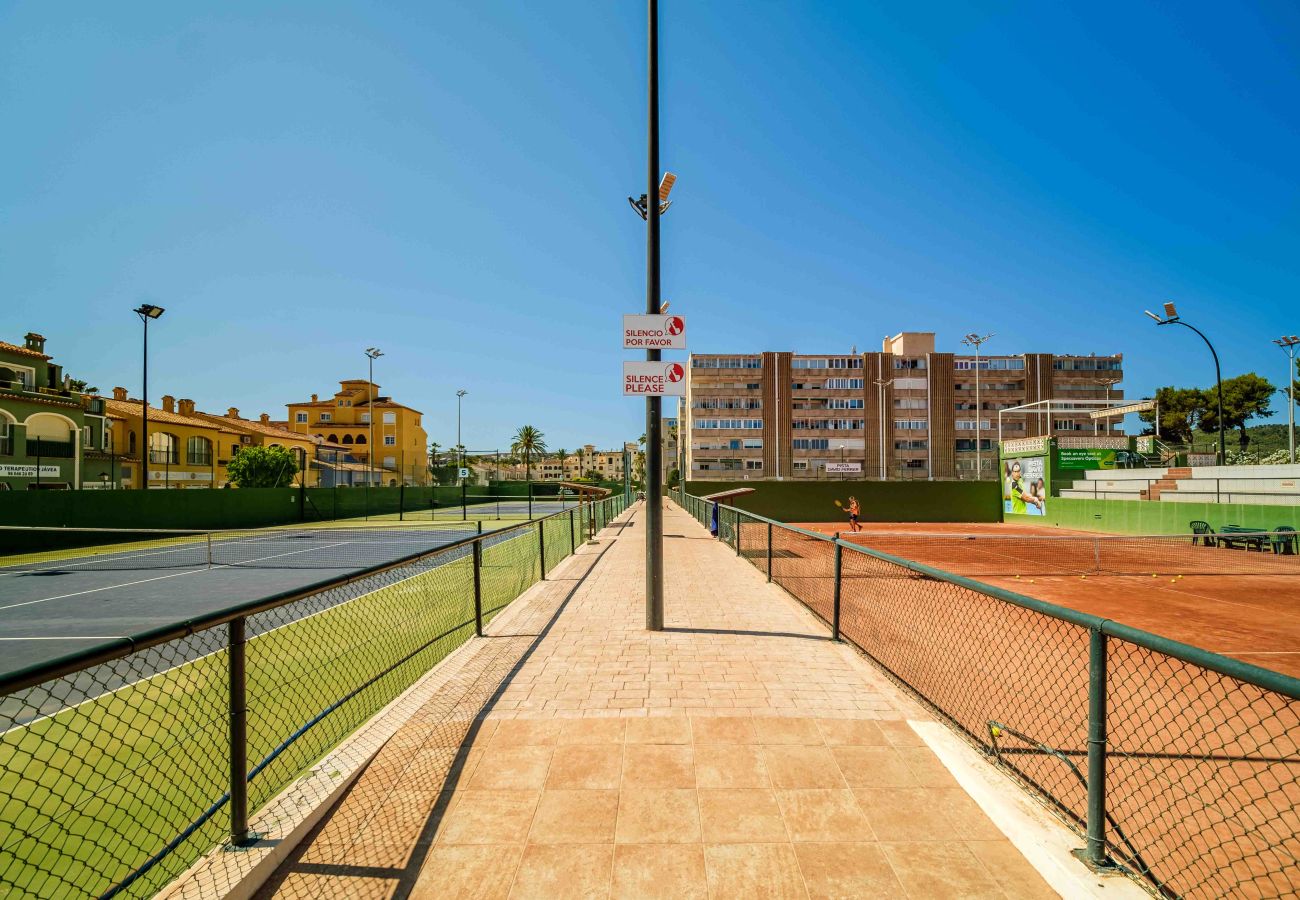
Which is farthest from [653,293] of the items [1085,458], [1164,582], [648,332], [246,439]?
[246,439]

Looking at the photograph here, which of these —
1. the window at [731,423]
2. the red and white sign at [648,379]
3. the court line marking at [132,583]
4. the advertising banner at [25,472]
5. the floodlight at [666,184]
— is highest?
the window at [731,423]

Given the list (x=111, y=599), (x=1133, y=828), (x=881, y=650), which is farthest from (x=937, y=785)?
(x=111, y=599)

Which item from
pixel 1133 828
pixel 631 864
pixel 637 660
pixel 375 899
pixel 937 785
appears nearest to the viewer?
pixel 375 899

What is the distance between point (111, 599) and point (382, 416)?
71.5m

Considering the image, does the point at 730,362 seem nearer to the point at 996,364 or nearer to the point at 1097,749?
the point at 996,364

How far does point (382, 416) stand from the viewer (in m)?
79.5

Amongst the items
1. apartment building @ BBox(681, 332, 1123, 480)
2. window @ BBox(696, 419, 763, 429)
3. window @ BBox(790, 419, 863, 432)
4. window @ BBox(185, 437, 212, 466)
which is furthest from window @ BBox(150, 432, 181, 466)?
window @ BBox(790, 419, 863, 432)

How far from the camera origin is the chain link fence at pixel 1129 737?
290 cm

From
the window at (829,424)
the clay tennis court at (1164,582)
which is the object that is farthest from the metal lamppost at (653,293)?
the window at (829,424)

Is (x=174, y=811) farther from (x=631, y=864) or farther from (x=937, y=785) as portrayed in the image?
(x=937, y=785)

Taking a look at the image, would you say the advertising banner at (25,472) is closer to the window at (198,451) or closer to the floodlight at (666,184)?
the window at (198,451)

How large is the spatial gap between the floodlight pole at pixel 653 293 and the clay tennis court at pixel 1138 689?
237cm

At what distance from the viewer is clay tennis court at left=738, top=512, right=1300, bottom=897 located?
3.72 metres

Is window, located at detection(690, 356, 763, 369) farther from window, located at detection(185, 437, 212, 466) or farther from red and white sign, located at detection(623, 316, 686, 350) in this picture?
red and white sign, located at detection(623, 316, 686, 350)
